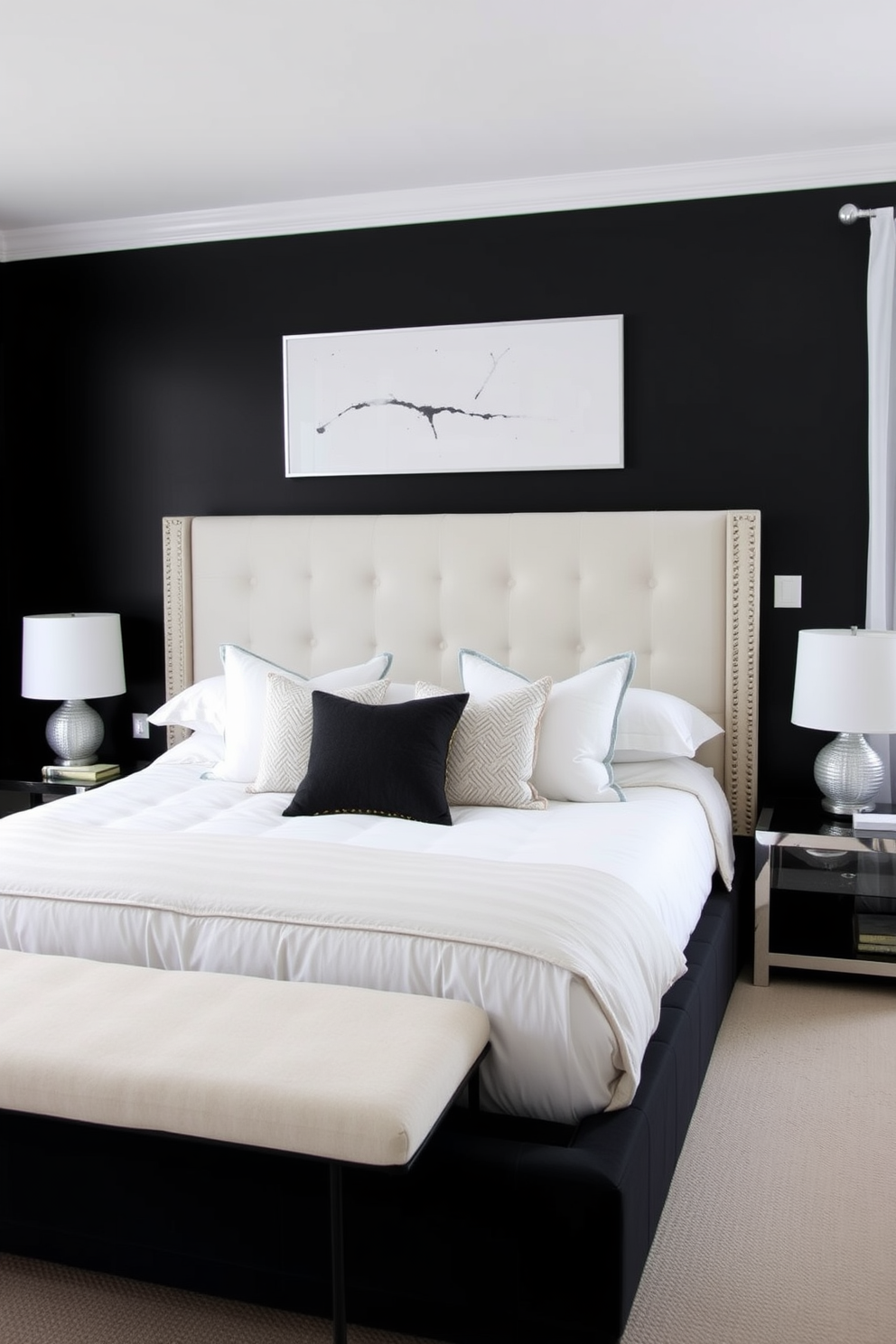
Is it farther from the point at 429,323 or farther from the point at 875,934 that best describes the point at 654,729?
the point at 429,323

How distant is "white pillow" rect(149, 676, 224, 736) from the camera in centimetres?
396

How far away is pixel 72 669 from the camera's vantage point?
4273 millimetres

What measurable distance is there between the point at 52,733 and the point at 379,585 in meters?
1.40

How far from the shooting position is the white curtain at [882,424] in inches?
145

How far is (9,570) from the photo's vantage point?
4.72 metres

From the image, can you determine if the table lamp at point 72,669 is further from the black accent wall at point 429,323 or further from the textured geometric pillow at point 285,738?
→ the textured geometric pillow at point 285,738

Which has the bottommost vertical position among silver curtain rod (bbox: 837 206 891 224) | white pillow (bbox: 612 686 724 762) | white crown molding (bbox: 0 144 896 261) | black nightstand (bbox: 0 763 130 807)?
black nightstand (bbox: 0 763 130 807)

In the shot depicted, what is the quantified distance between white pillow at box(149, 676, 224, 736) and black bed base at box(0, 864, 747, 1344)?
1990 mm

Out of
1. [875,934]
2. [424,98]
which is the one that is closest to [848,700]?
[875,934]

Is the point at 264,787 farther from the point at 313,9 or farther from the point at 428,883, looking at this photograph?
the point at 313,9

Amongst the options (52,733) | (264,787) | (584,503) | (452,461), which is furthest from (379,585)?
(52,733)

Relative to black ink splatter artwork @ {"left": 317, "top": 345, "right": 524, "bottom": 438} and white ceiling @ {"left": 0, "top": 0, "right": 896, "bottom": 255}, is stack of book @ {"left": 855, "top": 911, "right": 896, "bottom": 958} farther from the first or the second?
white ceiling @ {"left": 0, "top": 0, "right": 896, "bottom": 255}

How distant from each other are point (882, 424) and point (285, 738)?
2.12 m

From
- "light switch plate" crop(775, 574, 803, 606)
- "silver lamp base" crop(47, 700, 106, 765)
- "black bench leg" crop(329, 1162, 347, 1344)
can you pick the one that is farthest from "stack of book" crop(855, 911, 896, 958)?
"silver lamp base" crop(47, 700, 106, 765)
